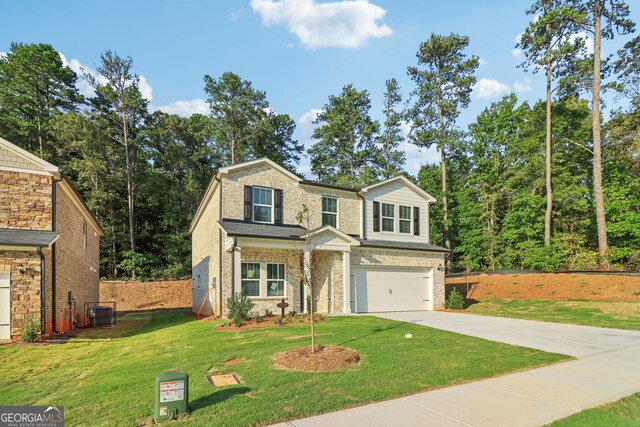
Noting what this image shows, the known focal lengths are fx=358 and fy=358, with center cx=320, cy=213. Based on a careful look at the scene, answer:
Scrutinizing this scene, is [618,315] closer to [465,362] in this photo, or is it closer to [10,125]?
[465,362]

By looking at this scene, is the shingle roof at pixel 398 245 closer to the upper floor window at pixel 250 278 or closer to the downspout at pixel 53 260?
the upper floor window at pixel 250 278

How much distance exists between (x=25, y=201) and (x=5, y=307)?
3.51 m

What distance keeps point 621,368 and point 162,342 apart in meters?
11.3

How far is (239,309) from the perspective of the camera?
1280 cm

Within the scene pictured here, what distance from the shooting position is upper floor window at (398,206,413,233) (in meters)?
20.1

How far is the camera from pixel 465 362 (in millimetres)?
7480

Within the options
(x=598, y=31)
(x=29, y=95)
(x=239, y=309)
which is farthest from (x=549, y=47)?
(x=29, y=95)

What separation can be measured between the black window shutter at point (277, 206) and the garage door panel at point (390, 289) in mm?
4404

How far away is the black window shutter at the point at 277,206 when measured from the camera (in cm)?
1664

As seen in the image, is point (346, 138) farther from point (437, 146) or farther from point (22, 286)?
point (22, 286)

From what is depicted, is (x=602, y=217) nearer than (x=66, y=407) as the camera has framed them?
No

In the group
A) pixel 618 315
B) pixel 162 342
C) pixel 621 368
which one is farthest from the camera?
pixel 618 315

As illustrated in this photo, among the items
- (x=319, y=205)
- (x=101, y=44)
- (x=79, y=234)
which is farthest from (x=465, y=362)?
(x=101, y=44)

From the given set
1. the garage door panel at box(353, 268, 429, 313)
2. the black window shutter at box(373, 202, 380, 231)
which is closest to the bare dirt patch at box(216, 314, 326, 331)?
the garage door panel at box(353, 268, 429, 313)
